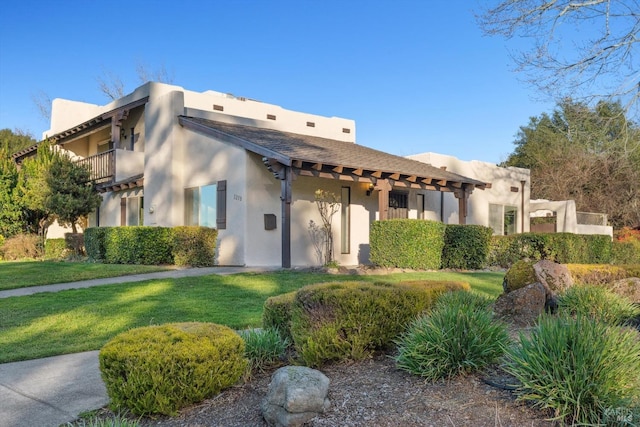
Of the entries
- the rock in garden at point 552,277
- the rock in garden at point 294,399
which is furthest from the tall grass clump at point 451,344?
the rock in garden at point 552,277

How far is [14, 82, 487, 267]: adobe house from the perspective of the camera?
1441cm

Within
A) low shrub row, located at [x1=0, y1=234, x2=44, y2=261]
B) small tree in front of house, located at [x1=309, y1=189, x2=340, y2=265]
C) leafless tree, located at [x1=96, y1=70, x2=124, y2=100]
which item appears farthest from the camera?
leafless tree, located at [x1=96, y1=70, x2=124, y2=100]

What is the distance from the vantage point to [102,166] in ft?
68.8

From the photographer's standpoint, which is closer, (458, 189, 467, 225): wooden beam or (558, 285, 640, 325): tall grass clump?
(558, 285, 640, 325): tall grass clump

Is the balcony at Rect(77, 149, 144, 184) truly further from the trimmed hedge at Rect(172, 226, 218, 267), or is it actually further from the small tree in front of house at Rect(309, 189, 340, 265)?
the small tree in front of house at Rect(309, 189, 340, 265)

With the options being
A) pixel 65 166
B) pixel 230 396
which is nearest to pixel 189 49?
pixel 65 166

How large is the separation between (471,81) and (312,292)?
16.3 meters

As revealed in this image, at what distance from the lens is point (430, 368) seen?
378cm

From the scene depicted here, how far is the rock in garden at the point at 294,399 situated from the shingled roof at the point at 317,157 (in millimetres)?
9741

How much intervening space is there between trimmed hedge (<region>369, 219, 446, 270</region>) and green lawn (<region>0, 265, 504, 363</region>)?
2464mm

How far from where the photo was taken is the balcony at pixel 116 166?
19641mm

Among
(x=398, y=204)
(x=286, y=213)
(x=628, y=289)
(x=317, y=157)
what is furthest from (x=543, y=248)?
(x=628, y=289)

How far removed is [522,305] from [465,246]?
9.53 metres

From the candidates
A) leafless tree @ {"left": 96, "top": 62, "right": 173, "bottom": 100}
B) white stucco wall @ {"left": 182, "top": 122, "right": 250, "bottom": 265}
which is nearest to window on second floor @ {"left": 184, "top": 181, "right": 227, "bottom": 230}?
white stucco wall @ {"left": 182, "top": 122, "right": 250, "bottom": 265}
